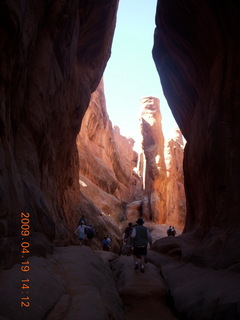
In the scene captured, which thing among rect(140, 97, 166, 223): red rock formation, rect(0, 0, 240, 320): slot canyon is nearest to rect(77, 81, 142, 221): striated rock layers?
rect(140, 97, 166, 223): red rock formation

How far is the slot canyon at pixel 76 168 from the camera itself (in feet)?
17.8

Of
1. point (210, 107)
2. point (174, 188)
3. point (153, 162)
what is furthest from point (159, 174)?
point (210, 107)

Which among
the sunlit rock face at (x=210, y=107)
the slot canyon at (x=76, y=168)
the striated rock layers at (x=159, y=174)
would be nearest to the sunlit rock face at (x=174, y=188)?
the striated rock layers at (x=159, y=174)

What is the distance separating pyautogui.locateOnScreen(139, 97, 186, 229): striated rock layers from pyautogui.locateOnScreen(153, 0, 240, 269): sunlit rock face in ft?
96.8

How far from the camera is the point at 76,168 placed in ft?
66.2

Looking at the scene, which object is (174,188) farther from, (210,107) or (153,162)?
(210,107)

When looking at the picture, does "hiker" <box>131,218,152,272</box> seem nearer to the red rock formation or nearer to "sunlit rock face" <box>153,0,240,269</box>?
"sunlit rock face" <box>153,0,240,269</box>

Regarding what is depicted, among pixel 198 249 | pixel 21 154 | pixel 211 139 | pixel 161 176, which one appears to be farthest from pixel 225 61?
pixel 161 176

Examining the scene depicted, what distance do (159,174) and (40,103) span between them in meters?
40.0

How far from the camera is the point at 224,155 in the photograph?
10672 mm

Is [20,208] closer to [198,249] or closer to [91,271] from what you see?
[91,271]

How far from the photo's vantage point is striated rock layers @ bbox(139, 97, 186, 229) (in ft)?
154

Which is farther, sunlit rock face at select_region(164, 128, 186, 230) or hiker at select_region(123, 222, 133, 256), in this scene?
sunlit rock face at select_region(164, 128, 186, 230)

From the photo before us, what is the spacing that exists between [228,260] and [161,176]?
1620 inches
